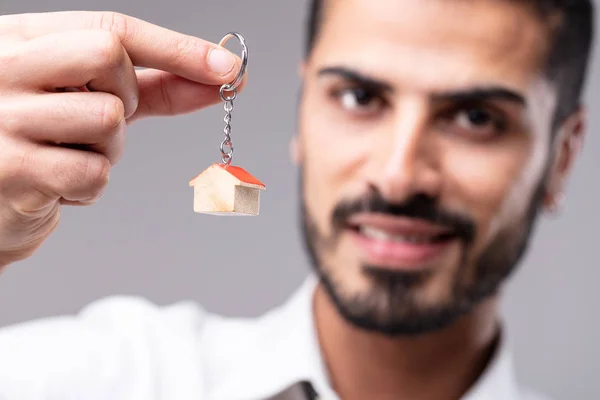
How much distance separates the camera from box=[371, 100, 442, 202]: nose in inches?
58.2

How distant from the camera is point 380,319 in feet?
5.31

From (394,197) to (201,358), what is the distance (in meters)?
0.80

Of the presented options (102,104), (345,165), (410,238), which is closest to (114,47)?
(102,104)

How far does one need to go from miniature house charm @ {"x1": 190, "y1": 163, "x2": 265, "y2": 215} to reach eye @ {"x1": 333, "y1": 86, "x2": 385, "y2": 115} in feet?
1.86

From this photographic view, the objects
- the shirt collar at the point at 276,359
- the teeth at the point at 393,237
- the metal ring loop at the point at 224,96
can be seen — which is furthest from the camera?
the shirt collar at the point at 276,359

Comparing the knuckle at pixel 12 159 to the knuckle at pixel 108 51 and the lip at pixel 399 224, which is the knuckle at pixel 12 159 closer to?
the knuckle at pixel 108 51

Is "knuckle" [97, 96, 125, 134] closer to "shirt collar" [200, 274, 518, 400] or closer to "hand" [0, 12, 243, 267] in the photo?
"hand" [0, 12, 243, 267]

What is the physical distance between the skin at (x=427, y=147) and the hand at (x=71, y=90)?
57 centimetres

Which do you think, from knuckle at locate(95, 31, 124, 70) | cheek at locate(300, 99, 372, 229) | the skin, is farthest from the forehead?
knuckle at locate(95, 31, 124, 70)

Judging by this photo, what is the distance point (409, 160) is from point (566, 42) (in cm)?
57

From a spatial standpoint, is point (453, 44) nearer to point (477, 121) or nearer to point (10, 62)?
point (477, 121)

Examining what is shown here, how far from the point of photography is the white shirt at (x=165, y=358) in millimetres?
1724

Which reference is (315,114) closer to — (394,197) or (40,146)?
(394,197)

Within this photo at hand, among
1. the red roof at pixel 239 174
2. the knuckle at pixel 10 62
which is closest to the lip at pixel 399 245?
the red roof at pixel 239 174
